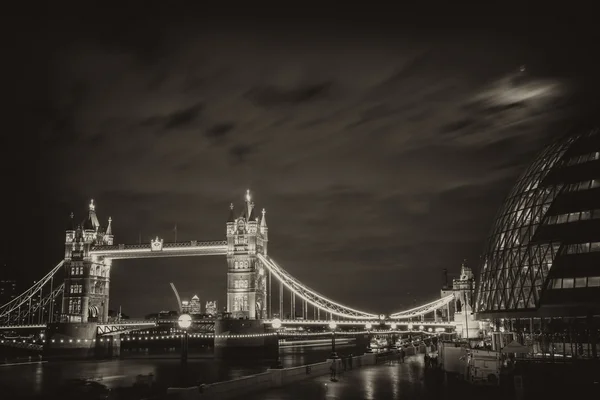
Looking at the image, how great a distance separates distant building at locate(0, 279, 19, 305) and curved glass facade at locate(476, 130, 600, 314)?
15950cm

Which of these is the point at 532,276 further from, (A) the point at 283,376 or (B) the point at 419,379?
(A) the point at 283,376

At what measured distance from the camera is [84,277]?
134 m

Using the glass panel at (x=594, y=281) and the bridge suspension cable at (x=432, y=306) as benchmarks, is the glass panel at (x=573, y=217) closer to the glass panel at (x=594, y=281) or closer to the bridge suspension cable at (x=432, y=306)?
the glass panel at (x=594, y=281)

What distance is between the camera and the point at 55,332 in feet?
384

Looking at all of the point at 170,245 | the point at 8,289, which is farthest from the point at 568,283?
the point at 8,289

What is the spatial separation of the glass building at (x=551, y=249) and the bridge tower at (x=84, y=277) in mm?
90450

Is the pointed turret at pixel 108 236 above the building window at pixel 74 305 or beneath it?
above

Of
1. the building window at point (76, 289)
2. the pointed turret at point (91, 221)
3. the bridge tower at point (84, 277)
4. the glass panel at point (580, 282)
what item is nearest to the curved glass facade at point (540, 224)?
the glass panel at point (580, 282)

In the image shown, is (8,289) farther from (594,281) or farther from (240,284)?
(594,281)

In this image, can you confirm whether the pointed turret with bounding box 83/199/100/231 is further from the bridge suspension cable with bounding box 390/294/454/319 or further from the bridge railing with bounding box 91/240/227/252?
the bridge suspension cable with bounding box 390/294/454/319

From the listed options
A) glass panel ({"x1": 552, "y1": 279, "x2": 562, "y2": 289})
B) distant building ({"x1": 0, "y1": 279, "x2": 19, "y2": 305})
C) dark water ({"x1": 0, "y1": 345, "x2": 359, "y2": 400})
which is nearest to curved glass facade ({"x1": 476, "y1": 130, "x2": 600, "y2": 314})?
glass panel ({"x1": 552, "y1": 279, "x2": 562, "y2": 289})

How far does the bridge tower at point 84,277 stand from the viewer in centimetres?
13212

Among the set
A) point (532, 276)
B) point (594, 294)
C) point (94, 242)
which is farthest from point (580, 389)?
point (94, 242)

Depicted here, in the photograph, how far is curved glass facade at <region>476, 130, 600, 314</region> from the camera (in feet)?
214
